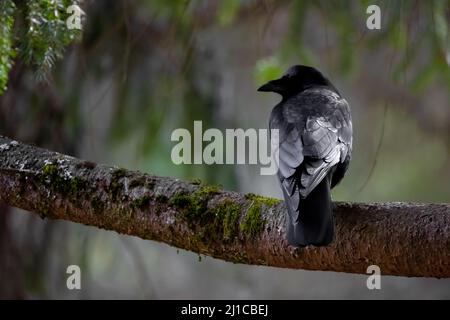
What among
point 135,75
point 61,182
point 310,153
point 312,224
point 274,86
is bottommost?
point 312,224

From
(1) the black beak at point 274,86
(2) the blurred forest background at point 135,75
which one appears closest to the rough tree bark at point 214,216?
(2) the blurred forest background at point 135,75

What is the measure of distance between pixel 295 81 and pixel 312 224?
143 centimetres

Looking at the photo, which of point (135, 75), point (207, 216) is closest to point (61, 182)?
point (207, 216)

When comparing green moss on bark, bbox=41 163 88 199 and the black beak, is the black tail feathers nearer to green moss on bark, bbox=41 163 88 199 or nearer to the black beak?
green moss on bark, bbox=41 163 88 199

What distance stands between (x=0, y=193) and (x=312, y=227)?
3.75ft

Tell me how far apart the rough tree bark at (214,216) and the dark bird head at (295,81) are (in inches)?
41.9

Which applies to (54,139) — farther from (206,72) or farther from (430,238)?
(430,238)

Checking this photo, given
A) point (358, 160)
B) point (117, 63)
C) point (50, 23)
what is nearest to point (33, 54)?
point (50, 23)

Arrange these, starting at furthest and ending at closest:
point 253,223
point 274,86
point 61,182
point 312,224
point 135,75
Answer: point 135,75 → point 274,86 → point 61,182 → point 253,223 → point 312,224

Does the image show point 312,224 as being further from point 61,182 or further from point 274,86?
point 274,86

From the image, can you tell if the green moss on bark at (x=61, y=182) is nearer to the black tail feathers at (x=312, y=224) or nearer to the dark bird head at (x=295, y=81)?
the black tail feathers at (x=312, y=224)

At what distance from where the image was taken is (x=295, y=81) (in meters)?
3.69

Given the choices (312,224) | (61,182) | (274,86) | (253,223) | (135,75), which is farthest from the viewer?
(135,75)

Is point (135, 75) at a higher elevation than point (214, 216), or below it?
higher
